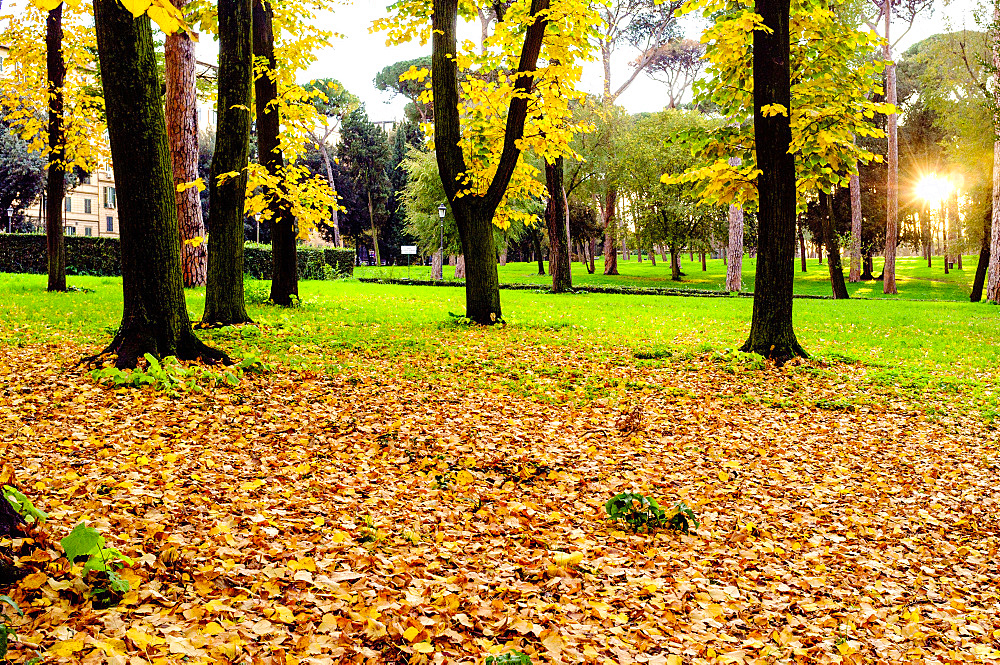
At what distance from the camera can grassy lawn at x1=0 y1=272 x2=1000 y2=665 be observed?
307cm

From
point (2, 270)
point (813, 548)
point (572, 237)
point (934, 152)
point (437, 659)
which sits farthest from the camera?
point (572, 237)

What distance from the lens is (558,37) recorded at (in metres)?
11.3

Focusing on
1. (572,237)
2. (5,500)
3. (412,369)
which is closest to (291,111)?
(412,369)

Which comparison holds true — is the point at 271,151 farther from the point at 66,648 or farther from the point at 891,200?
the point at 891,200

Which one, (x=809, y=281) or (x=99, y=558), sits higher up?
(x=809, y=281)

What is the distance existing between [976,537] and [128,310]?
7.24m

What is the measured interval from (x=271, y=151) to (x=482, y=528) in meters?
10.6

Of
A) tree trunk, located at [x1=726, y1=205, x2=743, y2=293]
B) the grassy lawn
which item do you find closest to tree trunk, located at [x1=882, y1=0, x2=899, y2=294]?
tree trunk, located at [x1=726, y1=205, x2=743, y2=293]

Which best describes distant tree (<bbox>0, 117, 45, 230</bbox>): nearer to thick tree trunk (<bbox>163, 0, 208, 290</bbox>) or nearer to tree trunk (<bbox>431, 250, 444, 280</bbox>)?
tree trunk (<bbox>431, 250, 444, 280</bbox>)

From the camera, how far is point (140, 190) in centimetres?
658

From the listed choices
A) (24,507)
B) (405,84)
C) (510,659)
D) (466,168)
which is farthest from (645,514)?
(405,84)

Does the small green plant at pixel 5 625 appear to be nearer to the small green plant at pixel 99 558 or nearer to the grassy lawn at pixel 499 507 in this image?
the grassy lawn at pixel 499 507

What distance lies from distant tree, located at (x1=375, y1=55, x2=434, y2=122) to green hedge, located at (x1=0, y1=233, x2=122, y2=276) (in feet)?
78.2

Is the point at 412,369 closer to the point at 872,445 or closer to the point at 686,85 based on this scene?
the point at 872,445
